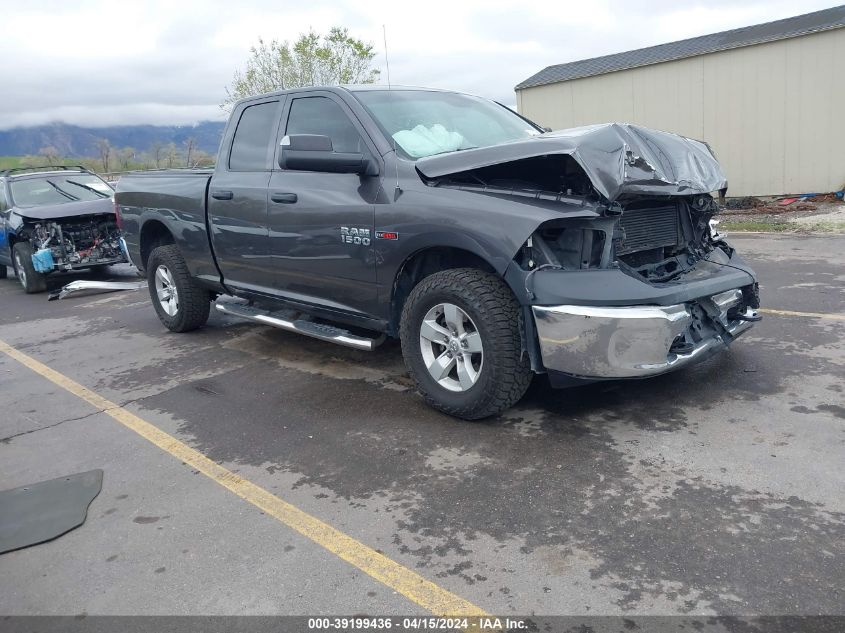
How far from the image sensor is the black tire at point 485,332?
3.87 metres

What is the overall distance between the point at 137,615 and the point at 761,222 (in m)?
12.5

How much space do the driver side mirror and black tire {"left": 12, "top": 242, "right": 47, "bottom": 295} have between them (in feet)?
25.0

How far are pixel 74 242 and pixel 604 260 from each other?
9430 millimetres

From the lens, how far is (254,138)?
18.6ft

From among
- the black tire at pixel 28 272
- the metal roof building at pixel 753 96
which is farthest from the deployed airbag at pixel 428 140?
the metal roof building at pixel 753 96

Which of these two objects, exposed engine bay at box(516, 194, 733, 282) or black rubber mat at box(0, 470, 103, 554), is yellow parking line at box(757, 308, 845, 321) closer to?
exposed engine bay at box(516, 194, 733, 282)

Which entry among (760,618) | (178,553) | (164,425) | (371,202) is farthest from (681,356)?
(164,425)

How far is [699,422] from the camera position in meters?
3.98

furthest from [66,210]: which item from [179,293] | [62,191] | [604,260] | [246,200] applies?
[604,260]

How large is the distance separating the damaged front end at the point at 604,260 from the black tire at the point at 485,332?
126 millimetres

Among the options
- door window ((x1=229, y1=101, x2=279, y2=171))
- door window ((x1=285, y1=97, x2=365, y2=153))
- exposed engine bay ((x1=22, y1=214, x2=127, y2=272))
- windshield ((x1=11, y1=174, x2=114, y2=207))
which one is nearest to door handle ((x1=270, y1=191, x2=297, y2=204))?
door window ((x1=229, y1=101, x2=279, y2=171))

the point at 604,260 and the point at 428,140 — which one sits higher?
the point at 428,140

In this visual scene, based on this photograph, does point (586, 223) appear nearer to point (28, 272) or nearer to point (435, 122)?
point (435, 122)

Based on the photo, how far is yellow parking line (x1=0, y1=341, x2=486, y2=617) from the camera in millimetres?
2615
